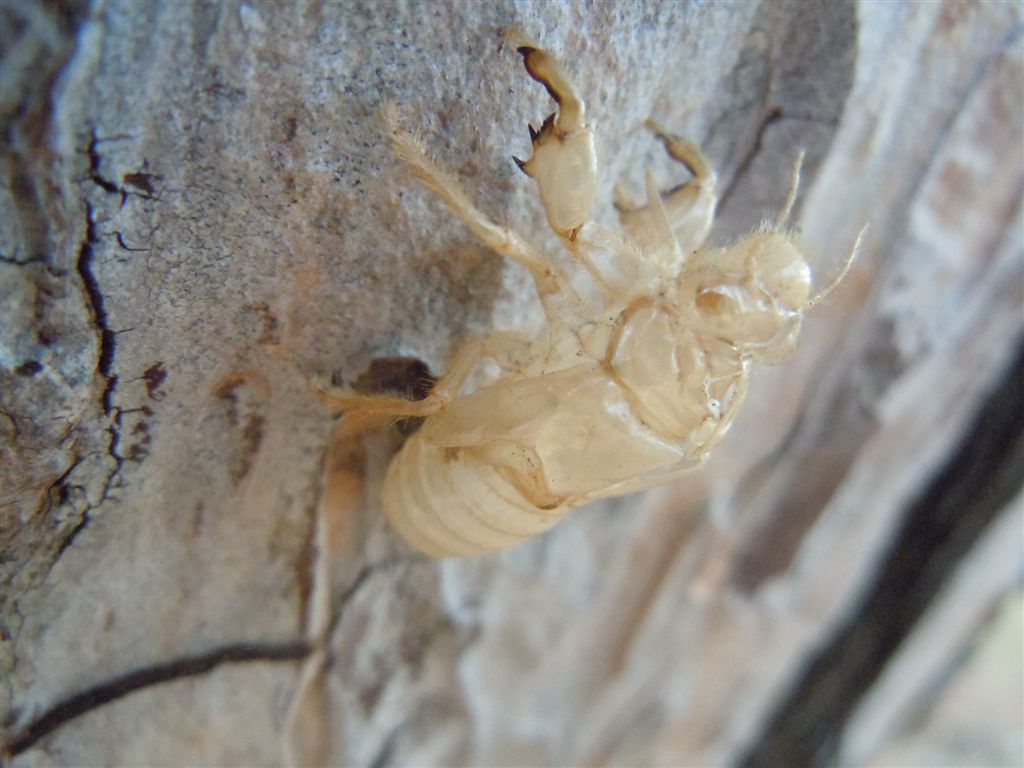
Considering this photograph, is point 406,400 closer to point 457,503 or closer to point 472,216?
point 457,503

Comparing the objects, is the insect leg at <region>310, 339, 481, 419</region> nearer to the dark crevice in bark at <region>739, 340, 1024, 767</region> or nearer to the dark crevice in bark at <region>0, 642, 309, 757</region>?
the dark crevice in bark at <region>0, 642, 309, 757</region>

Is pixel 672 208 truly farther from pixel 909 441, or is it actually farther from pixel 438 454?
pixel 909 441

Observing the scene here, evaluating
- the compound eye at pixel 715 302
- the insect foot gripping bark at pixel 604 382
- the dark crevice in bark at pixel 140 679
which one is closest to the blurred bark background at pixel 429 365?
the dark crevice in bark at pixel 140 679

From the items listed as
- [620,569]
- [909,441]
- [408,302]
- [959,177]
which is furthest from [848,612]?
[408,302]

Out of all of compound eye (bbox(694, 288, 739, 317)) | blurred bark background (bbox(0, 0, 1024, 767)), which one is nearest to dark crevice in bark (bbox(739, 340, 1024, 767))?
blurred bark background (bbox(0, 0, 1024, 767))

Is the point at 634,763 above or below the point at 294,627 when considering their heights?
below
